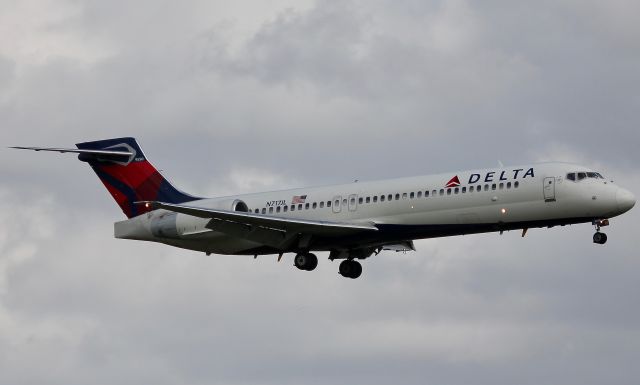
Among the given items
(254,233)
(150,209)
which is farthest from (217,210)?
(150,209)

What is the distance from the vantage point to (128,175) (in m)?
61.2

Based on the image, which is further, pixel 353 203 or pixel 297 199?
pixel 297 199

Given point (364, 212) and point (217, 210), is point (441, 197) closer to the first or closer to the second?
point (364, 212)

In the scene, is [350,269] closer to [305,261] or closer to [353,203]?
[305,261]

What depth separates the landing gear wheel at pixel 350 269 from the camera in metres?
58.7

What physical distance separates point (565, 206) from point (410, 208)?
207 inches

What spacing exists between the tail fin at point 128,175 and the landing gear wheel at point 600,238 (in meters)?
16.6

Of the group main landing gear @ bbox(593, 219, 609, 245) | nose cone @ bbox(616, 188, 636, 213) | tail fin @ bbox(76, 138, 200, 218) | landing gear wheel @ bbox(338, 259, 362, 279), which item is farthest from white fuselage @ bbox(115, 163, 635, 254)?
tail fin @ bbox(76, 138, 200, 218)

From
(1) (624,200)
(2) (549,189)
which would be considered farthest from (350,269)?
(1) (624,200)

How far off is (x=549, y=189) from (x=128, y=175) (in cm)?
1778

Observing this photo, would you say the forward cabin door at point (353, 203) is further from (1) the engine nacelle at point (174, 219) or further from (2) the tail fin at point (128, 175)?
(2) the tail fin at point (128, 175)

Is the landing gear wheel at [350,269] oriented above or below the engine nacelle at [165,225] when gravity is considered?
below

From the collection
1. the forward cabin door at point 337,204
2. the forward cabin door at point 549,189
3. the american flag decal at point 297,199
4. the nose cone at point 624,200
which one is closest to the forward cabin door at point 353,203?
the forward cabin door at point 337,204

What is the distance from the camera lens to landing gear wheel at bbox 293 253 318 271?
5619cm
